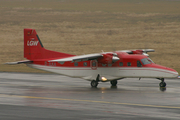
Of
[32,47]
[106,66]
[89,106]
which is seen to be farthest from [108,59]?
[89,106]

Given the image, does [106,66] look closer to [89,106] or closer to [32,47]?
[32,47]

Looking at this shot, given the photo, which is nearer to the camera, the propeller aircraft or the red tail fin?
the propeller aircraft

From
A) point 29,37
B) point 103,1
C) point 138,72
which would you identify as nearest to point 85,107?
point 138,72

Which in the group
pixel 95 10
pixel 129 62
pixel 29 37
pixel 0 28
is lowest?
pixel 129 62

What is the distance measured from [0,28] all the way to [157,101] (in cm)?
7731

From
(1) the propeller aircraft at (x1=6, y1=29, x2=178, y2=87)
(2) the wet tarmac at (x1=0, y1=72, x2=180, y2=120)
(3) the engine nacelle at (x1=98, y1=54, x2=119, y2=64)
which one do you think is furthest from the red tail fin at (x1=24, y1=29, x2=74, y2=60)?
(2) the wet tarmac at (x1=0, y1=72, x2=180, y2=120)

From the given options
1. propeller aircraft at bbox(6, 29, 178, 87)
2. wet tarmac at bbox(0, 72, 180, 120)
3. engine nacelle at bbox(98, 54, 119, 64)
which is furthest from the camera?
engine nacelle at bbox(98, 54, 119, 64)

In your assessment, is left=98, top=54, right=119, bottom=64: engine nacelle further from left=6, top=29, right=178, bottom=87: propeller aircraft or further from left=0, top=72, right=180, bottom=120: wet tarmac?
left=0, top=72, right=180, bottom=120: wet tarmac

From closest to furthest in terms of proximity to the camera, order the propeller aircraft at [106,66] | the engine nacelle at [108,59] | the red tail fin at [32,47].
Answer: the propeller aircraft at [106,66]
the engine nacelle at [108,59]
the red tail fin at [32,47]

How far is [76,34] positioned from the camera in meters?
82.9

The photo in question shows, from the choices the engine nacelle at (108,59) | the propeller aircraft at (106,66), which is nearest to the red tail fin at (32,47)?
the propeller aircraft at (106,66)

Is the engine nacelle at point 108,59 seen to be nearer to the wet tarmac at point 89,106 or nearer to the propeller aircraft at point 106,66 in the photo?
the propeller aircraft at point 106,66

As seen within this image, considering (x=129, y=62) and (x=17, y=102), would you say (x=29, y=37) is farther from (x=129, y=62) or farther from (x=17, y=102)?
(x=17, y=102)

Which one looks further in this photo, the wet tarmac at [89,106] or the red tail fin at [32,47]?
the red tail fin at [32,47]
